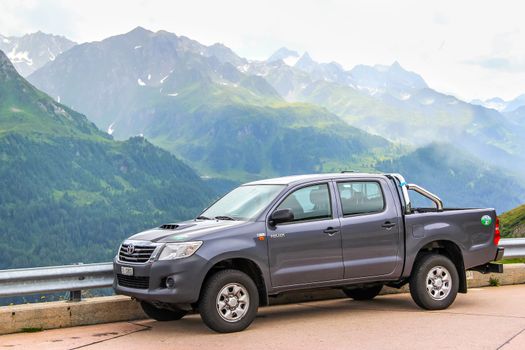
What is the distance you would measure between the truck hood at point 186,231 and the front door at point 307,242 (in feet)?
1.95

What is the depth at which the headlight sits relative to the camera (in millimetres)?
8359

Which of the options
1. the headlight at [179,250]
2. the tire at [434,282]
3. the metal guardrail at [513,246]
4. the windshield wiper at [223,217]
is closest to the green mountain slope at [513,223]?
the metal guardrail at [513,246]

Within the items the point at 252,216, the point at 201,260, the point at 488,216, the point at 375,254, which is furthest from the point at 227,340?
the point at 488,216

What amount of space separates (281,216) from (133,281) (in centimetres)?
196

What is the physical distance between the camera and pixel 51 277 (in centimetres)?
923

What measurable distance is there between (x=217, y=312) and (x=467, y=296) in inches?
189

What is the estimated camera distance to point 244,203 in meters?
9.46

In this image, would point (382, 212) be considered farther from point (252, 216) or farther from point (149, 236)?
point (149, 236)

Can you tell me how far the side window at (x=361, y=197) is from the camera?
958 centimetres

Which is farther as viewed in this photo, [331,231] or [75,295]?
[75,295]

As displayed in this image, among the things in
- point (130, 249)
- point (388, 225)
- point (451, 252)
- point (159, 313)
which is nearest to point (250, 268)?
point (130, 249)

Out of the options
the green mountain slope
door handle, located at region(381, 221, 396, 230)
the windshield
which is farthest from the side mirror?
the green mountain slope

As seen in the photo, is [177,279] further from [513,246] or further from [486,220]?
[513,246]

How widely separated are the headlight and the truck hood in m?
0.06
